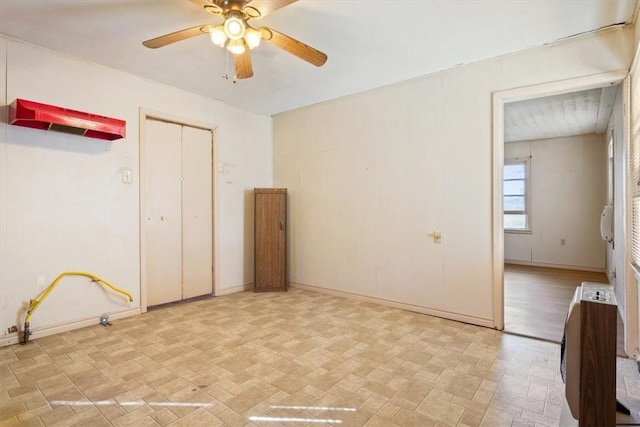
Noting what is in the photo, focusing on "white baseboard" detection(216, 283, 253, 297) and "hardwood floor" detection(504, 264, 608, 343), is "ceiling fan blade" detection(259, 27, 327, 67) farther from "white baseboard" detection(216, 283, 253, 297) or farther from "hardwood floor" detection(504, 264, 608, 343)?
"white baseboard" detection(216, 283, 253, 297)

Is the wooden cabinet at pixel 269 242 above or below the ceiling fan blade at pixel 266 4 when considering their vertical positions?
below

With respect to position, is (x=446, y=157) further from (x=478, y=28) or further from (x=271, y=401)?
(x=271, y=401)

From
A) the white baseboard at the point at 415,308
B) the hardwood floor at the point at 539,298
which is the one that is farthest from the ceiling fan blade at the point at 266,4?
the hardwood floor at the point at 539,298

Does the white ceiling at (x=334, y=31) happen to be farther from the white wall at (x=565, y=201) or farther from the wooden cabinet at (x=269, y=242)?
the white wall at (x=565, y=201)

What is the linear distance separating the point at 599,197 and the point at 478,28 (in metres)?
5.64

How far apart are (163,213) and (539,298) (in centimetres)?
516

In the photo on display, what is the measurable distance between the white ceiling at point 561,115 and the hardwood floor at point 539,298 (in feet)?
8.86

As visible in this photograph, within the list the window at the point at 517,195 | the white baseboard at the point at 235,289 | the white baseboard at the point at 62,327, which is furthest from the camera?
the window at the point at 517,195

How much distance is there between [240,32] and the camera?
2.28 metres

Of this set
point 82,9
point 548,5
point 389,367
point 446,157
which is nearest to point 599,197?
point 446,157

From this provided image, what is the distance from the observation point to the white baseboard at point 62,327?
2941mm

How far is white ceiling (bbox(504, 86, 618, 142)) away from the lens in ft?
14.4

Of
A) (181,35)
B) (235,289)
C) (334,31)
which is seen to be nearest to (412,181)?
(334,31)

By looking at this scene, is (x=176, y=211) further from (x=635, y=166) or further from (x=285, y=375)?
(x=635, y=166)
